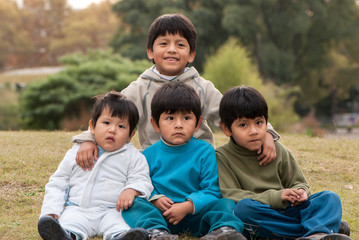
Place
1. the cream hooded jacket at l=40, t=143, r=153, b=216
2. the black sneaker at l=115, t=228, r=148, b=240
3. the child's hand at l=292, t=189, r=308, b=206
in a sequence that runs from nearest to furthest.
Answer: the black sneaker at l=115, t=228, r=148, b=240 → the child's hand at l=292, t=189, r=308, b=206 → the cream hooded jacket at l=40, t=143, r=153, b=216

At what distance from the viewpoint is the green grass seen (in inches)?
139

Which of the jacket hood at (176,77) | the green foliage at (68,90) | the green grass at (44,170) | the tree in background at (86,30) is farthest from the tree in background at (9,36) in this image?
the jacket hood at (176,77)

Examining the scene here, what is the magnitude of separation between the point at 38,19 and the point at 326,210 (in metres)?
50.4

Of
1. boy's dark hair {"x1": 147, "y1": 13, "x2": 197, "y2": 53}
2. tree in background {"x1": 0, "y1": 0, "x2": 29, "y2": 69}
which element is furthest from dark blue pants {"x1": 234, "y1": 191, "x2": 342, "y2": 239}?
tree in background {"x1": 0, "y1": 0, "x2": 29, "y2": 69}

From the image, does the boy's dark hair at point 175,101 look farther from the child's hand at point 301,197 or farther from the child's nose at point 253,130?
the child's hand at point 301,197

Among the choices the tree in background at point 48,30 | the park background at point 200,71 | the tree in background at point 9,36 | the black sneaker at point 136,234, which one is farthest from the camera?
the tree in background at point 48,30

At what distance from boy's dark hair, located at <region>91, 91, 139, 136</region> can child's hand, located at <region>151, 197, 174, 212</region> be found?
622 mm

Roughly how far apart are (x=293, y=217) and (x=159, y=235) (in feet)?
3.15

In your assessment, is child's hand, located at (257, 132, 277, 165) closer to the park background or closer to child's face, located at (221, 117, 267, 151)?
child's face, located at (221, 117, 267, 151)

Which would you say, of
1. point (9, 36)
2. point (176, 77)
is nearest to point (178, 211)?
point (176, 77)

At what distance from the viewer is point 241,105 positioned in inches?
118

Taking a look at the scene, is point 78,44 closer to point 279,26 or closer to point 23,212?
point 279,26

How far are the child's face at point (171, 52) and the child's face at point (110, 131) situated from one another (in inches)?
27.1

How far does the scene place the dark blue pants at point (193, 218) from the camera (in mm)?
2703
